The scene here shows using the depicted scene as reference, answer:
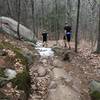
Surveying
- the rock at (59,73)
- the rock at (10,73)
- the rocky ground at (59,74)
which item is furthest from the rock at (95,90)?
the rock at (10,73)

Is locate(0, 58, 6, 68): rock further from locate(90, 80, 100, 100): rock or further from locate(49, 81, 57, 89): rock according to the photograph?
locate(90, 80, 100, 100): rock

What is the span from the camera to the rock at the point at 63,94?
894 centimetres

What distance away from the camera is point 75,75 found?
11.4 metres

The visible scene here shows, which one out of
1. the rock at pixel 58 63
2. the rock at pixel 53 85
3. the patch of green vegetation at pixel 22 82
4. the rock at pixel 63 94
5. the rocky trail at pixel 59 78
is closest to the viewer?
the patch of green vegetation at pixel 22 82

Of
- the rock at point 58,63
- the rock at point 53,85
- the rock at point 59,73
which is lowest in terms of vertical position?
the rock at point 53,85

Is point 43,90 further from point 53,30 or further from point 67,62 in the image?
point 53,30

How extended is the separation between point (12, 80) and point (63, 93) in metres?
2.14

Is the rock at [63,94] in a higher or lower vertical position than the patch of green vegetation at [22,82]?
lower

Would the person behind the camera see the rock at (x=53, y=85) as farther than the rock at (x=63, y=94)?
Yes

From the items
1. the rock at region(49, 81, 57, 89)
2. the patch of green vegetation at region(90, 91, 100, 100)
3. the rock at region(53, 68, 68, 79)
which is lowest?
the patch of green vegetation at region(90, 91, 100, 100)

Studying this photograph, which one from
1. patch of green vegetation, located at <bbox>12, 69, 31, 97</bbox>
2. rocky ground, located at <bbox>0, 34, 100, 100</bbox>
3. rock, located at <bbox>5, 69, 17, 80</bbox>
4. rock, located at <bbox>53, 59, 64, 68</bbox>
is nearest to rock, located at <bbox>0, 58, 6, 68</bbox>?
rocky ground, located at <bbox>0, 34, 100, 100</bbox>

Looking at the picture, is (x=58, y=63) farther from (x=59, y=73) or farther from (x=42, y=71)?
(x=42, y=71)

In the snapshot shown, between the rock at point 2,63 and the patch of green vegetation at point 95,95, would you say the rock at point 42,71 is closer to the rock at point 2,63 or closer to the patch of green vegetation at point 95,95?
the rock at point 2,63

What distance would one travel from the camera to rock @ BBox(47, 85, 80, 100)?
29.3 feet
